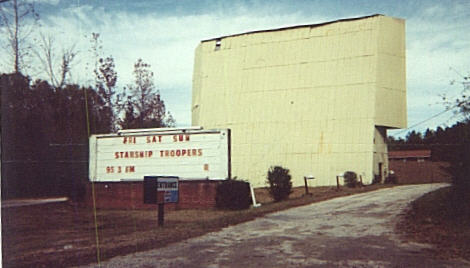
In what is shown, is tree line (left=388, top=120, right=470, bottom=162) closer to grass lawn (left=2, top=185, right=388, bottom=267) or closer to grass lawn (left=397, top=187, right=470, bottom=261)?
grass lawn (left=397, top=187, right=470, bottom=261)

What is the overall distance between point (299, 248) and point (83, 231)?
6.52 metres

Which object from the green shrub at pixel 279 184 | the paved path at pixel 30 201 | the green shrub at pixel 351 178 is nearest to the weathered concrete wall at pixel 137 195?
the paved path at pixel 30 201

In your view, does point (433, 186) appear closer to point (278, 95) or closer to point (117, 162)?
point (278, 95)

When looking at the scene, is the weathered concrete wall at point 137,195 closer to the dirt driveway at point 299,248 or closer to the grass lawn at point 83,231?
the grass lawn at point 83,231

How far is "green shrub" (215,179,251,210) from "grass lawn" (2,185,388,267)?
1.48ft

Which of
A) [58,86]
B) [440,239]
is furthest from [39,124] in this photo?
[440,239]

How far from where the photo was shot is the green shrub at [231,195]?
1623 cm

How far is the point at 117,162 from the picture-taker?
17406mm

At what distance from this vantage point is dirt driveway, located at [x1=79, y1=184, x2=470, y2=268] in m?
6.76

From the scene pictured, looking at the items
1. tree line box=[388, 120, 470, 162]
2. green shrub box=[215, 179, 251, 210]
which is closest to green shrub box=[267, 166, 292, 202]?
green shrub box=[215, 179, 251, 210]

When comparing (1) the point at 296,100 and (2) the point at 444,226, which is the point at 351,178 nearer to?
(1) the point at 296,100

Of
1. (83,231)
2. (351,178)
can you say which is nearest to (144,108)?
(83,231)

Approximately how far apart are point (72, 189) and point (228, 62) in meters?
8.36

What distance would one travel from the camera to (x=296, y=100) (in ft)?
70.8
